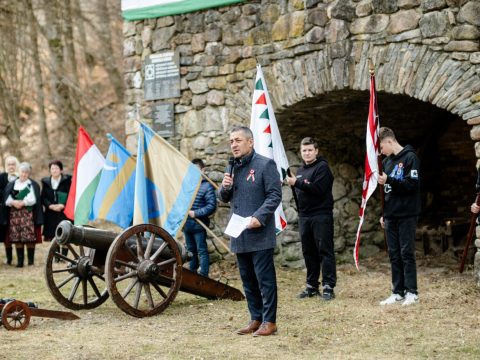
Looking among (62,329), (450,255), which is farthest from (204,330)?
(450,255)

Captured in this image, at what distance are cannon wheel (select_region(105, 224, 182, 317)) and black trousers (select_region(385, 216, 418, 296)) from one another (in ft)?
6.05

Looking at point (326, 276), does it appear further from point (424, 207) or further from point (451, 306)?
point (424, 207)

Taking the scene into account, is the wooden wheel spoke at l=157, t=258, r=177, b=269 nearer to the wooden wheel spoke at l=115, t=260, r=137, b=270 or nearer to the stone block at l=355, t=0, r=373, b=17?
the wooden wheel spoke at l=115, t=260, r=137, b=270

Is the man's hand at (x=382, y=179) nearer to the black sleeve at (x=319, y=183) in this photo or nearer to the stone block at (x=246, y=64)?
the black sleeve at (x=319, y=183)

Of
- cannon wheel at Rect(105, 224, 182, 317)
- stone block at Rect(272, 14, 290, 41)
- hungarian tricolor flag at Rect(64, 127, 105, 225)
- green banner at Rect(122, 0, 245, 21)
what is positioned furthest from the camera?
green banner at Rect(122, 0, 245, 21)

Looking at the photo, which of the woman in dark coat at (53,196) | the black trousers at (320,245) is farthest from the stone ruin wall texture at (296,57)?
the black trousers at (320,245)

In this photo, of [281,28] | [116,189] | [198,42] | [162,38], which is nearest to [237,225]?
[116,189]

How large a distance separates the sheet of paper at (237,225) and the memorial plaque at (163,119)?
4560 mm

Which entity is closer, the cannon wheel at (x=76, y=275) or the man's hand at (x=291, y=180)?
the cannon wheel at (x=76, y=275)

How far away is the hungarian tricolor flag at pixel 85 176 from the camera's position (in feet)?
28.5

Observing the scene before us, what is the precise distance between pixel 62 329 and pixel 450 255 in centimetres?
547

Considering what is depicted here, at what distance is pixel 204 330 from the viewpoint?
6285 millimetres

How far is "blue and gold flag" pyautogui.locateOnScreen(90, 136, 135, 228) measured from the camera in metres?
8.09

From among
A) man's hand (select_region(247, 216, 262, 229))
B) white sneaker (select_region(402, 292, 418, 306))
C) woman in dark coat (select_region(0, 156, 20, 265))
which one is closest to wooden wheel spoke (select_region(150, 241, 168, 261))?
man's hand (select_region(247, 216, 262, 229))
